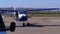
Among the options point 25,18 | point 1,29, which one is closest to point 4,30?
point 1,29

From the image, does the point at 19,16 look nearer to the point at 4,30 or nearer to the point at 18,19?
the point at 18,19

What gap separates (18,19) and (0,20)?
26.4 metres

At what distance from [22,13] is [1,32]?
87.6 feet

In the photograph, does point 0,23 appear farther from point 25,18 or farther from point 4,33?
point 25,18

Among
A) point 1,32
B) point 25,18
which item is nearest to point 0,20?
point 1,32

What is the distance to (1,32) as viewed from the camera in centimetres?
710

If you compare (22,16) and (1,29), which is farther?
(22,16)

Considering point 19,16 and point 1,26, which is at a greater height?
point 1,26

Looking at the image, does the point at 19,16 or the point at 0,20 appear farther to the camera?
the point at 19,16

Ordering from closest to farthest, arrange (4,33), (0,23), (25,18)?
(4,33), (0,23), (25,18)

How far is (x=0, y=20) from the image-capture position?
25.0ft

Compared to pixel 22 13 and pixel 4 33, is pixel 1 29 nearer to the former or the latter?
pixel 4 33

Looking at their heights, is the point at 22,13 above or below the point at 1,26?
below

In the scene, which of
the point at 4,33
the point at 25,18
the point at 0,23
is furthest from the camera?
the point at 25,18
